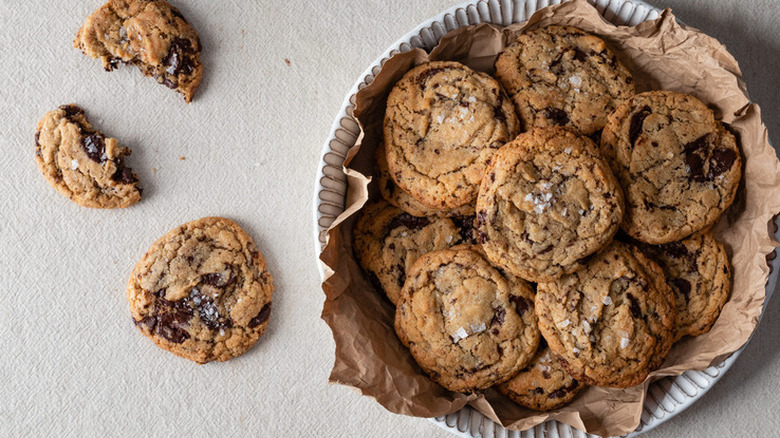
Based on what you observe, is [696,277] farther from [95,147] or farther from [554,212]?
[95,147]

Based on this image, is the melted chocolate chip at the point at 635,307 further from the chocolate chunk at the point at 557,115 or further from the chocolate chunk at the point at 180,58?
the chocolate chunk at the point at 180,58

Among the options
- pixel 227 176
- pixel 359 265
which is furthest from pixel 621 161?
pixel 227 176

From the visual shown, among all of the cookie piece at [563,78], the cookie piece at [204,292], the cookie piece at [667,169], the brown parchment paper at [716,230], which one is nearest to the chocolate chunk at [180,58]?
the cookie piece at [204,292]

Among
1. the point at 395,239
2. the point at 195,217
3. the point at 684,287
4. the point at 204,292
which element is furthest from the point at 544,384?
the point at 195,217

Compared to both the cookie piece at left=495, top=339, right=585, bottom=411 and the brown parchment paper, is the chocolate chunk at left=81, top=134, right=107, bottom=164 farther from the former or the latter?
the cookie piece at left=495, top=339, right=585, bottom=411

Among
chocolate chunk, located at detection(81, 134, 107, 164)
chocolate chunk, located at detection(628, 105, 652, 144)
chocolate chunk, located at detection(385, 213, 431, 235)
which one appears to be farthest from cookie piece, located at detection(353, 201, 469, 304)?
chocolate chunk, located at detection(81, 134, 107, 164)
